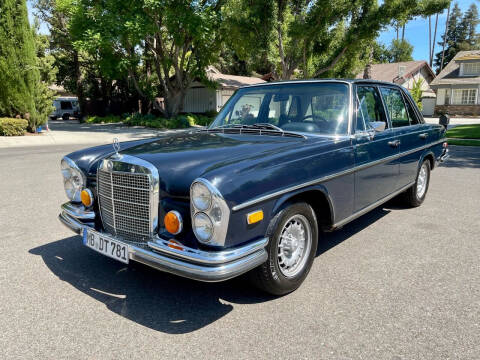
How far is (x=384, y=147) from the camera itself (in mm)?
4160

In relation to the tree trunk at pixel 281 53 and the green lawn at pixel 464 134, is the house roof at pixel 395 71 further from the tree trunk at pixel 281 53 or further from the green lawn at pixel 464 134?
the green lawn at pixel 464 134

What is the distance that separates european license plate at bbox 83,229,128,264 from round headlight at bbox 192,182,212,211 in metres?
0.70

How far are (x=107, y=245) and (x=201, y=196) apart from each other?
989 mm

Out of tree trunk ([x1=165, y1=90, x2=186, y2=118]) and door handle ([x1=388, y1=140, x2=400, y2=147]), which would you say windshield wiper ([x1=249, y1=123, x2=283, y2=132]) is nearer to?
door handle ([x1=388, y1=140, x2=400, y2=147])

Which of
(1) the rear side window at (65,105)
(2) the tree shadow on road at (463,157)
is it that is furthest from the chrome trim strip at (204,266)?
(1) the rear side window at (65,105)

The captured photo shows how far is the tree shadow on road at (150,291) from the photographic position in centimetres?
273

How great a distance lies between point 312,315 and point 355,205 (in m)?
1.39

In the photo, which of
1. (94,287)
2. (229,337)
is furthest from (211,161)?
(94,287)

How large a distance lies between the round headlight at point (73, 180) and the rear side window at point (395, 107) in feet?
11.6

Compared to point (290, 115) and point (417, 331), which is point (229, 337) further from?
point (290, 115)

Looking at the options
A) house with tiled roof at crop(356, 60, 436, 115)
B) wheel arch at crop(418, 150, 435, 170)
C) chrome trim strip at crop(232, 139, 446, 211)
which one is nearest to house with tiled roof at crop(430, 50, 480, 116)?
house with tiled roof at crop(356, 60, 436, 115)

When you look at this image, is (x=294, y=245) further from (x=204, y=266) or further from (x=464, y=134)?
(x=464, y=134)

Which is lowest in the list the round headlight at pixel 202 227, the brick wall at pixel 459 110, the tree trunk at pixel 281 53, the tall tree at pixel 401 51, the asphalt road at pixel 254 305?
the asphalt road at pixel 254 305

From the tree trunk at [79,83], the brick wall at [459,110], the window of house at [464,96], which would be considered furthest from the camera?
the window of house at [464,96]
